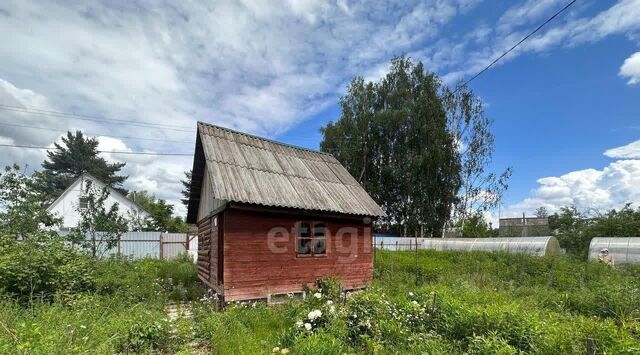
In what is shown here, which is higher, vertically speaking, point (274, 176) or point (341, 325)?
point (274, 176)

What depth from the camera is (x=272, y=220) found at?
392 inches

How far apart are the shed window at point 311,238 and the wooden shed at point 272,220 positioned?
1.1 inches

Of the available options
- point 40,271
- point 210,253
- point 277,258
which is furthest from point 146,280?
point 277,258

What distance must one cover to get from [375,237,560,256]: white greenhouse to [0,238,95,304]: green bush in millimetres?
16245

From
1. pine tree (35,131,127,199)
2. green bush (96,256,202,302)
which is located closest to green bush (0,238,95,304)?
green bush (96,256,202,302)

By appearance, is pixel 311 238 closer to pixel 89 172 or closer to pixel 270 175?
pixel 270 175

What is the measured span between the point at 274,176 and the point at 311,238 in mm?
2178

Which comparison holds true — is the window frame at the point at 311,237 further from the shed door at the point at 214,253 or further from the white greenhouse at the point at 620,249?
the white greenhouse at the point at 620,249

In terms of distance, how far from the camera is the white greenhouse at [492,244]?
19464mm

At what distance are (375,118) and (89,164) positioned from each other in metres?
35.7

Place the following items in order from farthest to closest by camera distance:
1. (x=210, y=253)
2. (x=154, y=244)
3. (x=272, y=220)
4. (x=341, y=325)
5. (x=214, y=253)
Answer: (x=154, y=244) → (x=210, y=253) → (x=214, y=253) → (x=272, y=220) → (x=341, y=325)

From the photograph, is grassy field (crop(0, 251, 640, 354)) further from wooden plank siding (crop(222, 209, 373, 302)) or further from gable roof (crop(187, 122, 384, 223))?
gable roof (crop(187, 122, 384, 223))

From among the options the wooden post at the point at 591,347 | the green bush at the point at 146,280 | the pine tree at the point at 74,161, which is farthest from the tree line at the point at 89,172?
the wooden post at the point at 591,347

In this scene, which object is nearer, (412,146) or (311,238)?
(311,238)
